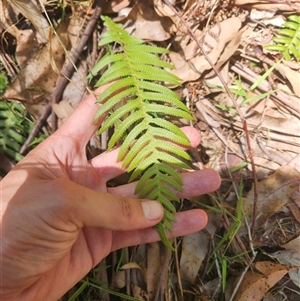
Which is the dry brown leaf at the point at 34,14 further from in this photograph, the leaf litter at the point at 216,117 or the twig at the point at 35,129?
the twig at the point at 35,129

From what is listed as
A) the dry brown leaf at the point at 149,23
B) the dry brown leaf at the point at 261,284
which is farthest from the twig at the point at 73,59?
the dry brown leaf at the point at 261,284

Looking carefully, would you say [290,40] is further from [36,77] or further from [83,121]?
[36,77]

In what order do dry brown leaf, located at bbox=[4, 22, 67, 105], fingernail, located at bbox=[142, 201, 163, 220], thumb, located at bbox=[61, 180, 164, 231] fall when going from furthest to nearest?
dry brown leaf, located at bbox=[4, 22, 67, 105] < fingernail, located at bbox=[142, 201, 163, 220] < thumb, located at bbox=[61, 180, 164, 231]

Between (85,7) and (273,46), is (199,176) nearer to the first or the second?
(273,46)

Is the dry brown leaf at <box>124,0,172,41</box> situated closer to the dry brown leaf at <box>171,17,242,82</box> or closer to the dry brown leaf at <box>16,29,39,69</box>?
the dry brown leaf at <box>171,17,242,82</box>

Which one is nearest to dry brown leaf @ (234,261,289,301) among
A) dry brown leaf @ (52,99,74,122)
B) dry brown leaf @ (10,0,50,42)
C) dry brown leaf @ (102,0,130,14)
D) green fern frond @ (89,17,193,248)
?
green fern frond @ (89,17,193,248)

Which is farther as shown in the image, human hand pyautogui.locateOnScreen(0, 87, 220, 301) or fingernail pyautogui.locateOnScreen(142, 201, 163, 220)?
fingernail pyautogui.locateOnScreen(142, 201, 163, 220)
